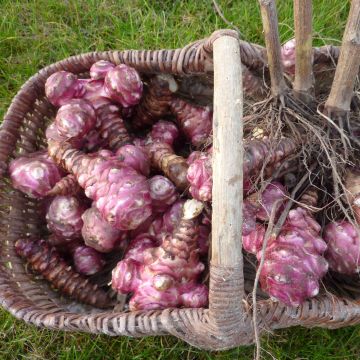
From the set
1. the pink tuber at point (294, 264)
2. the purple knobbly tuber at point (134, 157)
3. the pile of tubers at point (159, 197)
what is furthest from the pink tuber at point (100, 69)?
the pink tuber at point (294, 264)

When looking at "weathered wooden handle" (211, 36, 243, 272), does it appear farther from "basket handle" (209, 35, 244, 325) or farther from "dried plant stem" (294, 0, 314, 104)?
"dried plant stem" (294, 0, 314, 104)

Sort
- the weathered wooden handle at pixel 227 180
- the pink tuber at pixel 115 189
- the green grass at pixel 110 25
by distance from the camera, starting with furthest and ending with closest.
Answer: the green grass at pixel 110 25, the pink tuber at pixel 115 189, the weathered wooden handle at pixel 227 180

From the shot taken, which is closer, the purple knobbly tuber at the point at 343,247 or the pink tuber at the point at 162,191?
the purple knobbly tuber at the point at 343,247

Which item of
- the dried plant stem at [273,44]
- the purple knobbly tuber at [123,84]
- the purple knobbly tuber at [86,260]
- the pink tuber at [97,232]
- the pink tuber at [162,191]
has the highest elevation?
the dried plant stem at [273,44]

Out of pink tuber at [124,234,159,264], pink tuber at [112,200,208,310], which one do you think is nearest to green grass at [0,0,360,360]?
pink tuber at [124,234,159,264]

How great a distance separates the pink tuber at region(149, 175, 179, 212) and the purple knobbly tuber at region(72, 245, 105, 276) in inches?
7.9

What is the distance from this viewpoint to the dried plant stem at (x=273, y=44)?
0.93 m

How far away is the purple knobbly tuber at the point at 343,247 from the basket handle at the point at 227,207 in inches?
11.7

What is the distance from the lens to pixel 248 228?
3.23 feet

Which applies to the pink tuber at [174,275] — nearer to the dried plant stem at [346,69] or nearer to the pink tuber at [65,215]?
the pink tuber at [65,215]

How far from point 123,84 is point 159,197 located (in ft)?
0.93

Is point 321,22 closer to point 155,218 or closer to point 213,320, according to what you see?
point 155,218

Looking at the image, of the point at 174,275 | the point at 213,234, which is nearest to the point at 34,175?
the point at 174,275

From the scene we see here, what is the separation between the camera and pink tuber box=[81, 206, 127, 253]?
1.07 metres
